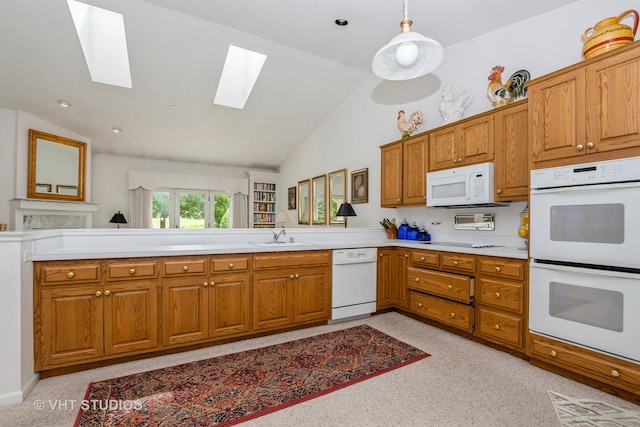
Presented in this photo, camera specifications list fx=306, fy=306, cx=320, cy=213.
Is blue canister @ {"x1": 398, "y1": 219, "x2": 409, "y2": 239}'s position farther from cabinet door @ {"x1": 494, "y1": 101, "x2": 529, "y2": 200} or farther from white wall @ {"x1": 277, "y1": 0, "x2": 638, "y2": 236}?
cabinet door @ {"x1": 494, "y1": 101, "x2": 529, "y2": 200}

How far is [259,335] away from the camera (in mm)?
2988

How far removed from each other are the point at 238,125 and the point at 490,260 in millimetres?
4944

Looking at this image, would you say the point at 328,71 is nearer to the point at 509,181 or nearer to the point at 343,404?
the point at 509,181

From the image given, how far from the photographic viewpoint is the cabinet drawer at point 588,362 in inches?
74.5

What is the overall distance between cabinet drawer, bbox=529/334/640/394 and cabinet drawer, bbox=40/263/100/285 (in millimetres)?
3405

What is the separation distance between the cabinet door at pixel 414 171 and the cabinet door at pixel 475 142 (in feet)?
1.56

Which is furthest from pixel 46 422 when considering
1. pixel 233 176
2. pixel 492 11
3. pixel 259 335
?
pixel 233 176

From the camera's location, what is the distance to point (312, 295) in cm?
323

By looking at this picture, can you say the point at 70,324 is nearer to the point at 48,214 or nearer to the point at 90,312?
the point at 90,312

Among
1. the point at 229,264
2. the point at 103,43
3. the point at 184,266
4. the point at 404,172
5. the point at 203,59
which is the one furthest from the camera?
the point at 203,59

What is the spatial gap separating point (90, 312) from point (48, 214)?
12.6 ft

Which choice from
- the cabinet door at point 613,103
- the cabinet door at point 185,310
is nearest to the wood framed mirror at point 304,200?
the cabinet door at point 185,310

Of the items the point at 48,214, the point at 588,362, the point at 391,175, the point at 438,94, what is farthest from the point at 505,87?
the point at 48,214

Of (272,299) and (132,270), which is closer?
(132,270)
